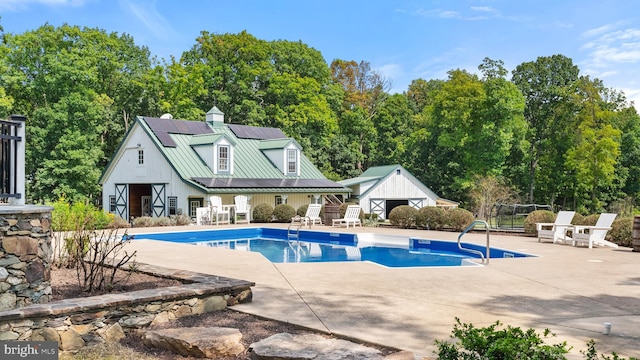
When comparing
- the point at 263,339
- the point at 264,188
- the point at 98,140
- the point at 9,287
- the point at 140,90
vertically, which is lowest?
the point at 263,339

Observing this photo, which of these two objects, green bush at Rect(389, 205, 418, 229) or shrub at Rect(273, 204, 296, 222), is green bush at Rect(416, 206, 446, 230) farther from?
shrub at Rect(273, 204, 296, 222)

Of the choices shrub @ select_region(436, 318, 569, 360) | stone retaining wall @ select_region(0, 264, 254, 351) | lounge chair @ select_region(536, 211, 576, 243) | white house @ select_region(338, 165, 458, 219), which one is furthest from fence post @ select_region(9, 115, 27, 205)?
white house @ select_region(338, 165, 458, 219)

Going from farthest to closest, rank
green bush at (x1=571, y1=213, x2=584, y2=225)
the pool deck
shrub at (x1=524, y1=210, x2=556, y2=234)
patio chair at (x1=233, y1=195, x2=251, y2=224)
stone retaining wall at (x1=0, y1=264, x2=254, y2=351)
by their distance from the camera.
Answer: patio chair at (x1=233, y1=195, x2=251, y2=224)
shrub at (x1=524, y1=210, x2=556, y2=234)
green bush at (x1=571, y1=213, x2=584, y2=225)
the pool deck
stone retaining wall at (x1=0, y1=264, x2=254, y2=351)

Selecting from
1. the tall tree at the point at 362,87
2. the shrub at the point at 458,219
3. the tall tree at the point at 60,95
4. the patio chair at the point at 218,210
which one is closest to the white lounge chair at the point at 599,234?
the shrub at the point at 458,219

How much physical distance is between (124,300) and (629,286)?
6933 millimetres

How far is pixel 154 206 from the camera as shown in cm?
2594

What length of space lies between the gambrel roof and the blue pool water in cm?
436

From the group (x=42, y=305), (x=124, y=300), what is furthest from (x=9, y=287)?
(x=124, y=300)

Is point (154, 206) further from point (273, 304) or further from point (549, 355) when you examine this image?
point (549, 355)

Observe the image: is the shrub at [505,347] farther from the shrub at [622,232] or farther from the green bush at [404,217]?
the green bush at [404,217]

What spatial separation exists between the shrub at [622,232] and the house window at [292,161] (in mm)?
16539

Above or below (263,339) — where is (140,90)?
above

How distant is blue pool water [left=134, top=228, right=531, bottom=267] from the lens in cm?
1370

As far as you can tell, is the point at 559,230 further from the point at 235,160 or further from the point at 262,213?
the point at 235,160
